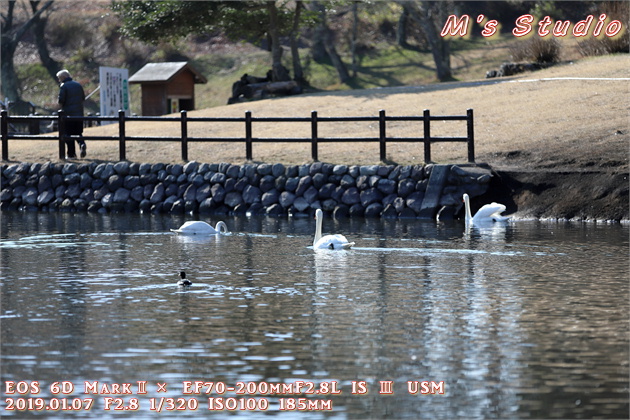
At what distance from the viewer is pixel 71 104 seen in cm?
2927

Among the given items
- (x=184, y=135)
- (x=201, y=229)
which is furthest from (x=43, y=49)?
(x=201, y=229)

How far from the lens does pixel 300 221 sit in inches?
947

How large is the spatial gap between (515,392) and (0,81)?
197 feet

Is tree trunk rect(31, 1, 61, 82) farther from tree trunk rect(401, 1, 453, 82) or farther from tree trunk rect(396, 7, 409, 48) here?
tree trunk rect(401, 1, 453, 82)

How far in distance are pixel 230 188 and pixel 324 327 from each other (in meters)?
15.6

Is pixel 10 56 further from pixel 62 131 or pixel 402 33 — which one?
pixel 62 131

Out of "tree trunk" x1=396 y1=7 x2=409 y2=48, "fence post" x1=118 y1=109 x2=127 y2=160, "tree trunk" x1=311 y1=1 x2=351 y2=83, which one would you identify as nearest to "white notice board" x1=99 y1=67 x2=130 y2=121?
"fence post" x1=118 y1=109 x2=127 y2=160

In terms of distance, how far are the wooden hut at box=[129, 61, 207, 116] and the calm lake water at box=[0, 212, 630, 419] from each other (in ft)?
81.5

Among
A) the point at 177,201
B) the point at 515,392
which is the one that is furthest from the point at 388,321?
the point at 177,201

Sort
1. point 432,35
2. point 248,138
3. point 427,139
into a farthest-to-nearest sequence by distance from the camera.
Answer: point 432,35
point 248,138
point 427,139

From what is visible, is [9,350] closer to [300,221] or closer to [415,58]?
[300,221]

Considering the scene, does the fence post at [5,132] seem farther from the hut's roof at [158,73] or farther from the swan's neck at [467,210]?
the swan's neck at [467,210]

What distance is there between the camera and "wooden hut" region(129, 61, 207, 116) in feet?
142

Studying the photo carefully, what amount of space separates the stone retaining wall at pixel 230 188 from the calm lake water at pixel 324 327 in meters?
6.02
